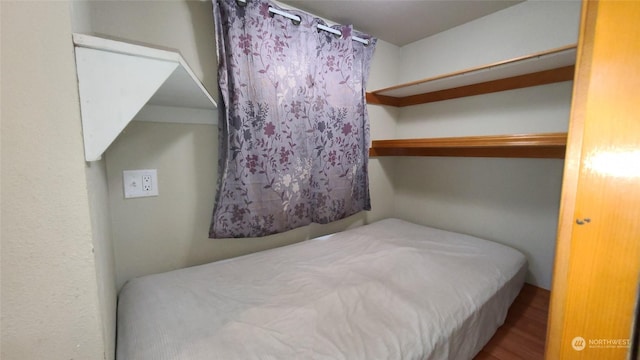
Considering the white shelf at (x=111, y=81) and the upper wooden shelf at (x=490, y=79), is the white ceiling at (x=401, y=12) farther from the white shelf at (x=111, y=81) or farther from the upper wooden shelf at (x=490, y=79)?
the white shelf at (x=111, y=81)

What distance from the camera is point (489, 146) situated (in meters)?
1.39

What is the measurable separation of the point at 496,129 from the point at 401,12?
101cm

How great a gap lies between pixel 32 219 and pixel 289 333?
69 cm

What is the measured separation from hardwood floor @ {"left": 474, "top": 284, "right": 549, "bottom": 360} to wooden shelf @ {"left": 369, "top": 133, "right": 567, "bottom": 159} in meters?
0.88

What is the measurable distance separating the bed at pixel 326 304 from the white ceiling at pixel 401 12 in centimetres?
149

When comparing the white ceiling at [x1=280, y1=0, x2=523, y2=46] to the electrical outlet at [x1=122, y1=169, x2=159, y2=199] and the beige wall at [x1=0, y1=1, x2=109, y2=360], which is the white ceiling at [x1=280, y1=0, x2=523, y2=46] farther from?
the beige wall at [x1=0, y1=1, x2=109, y2=360]

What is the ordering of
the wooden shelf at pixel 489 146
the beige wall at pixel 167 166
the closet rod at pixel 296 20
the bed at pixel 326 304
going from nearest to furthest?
the bed at pixel 326 304, the beige wall at pixel 167 166, the wooden shelf at pixel 489 146, the closet rod at pixel 296 20

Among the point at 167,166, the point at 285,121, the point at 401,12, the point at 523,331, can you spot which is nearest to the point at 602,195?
the point at 523,331

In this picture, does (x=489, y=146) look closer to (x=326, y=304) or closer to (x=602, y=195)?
(x=602, y=195)

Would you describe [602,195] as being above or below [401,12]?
below

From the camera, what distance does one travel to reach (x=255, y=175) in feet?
4.47

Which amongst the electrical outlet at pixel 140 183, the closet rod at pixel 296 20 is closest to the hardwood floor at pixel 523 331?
the electrical outlet at pixel 140 183

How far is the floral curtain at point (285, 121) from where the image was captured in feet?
4.17

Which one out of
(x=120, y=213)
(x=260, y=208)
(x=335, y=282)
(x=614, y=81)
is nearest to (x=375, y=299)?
(x=335, y=282)
